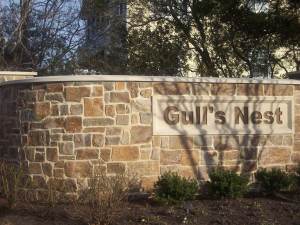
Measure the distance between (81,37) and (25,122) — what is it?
12.1 m

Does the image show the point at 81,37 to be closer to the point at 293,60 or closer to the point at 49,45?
the point at 49,45

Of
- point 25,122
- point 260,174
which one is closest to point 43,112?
point 25,122

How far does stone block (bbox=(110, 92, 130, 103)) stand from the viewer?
1027 centimetres

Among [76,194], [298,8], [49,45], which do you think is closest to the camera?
[76,194]

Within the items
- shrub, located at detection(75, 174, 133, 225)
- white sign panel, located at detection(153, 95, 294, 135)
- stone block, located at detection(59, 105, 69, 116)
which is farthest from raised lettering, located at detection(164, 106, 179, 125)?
shrub, located at detection(75, 174, 133, 225)

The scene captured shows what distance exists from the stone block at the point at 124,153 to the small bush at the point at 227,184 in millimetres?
1392

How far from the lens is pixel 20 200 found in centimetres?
1031

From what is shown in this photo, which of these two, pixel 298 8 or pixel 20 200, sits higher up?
pixel 298 8

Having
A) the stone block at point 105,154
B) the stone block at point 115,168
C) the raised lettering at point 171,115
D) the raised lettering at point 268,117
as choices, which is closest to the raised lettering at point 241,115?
the raised lettering at point 268,117

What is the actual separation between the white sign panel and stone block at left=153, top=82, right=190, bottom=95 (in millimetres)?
89

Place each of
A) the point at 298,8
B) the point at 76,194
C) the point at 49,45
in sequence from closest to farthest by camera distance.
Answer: the point at 76,194 < the point at 298,8 < the point at 49,45

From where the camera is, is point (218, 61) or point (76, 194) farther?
point (218, 61)

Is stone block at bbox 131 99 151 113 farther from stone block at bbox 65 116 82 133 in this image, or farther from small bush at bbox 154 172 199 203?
small bush at bbox 154 172 199 203

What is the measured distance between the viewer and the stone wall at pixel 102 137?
10234 millimetres
